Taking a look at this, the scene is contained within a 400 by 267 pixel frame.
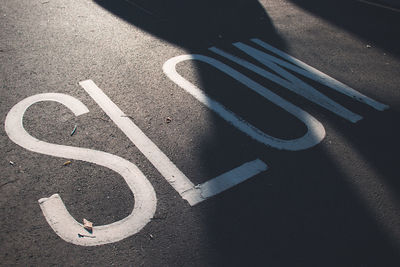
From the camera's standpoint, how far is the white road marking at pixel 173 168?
2.89 m

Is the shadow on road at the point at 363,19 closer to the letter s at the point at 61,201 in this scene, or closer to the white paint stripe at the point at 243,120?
the white paint stripe at the point at 243,120

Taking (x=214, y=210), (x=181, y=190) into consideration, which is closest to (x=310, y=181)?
(x=214, y=210)

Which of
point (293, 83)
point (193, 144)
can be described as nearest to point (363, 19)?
point (293, 83)

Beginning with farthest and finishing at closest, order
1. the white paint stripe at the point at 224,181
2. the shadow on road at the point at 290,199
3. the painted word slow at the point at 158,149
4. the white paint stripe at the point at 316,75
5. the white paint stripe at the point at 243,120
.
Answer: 1. the white paint stripe at the point at 316,75
2. the white paint stripe at the point at 243,120
3. the white paint stripe at the point at 224,181
4. the painted word slow at the point at 158,149
5. the shadow on road at the point at 290,199

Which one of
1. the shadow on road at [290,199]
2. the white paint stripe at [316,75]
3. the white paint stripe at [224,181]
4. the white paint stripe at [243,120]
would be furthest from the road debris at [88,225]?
the white paint stripe at [316,75]

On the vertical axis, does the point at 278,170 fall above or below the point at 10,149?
above

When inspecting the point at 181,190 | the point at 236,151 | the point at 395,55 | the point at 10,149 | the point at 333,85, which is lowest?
the point at 10,149

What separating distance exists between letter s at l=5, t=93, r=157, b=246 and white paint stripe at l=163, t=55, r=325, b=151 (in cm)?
133

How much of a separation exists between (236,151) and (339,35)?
410 cm

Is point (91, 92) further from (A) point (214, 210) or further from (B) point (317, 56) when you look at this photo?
(B) point (317, 56)

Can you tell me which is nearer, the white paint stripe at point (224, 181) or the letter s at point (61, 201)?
the letter s at point (61, 201)

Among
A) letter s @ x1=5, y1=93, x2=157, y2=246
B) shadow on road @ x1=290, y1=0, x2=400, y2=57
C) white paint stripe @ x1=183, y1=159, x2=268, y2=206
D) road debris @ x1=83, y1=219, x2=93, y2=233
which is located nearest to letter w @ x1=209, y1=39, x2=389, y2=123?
white paint stripe @ x1=183, y1=159, x2=268, y2=206

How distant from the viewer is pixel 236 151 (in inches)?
132

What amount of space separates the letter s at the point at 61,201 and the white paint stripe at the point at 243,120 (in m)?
1.33
